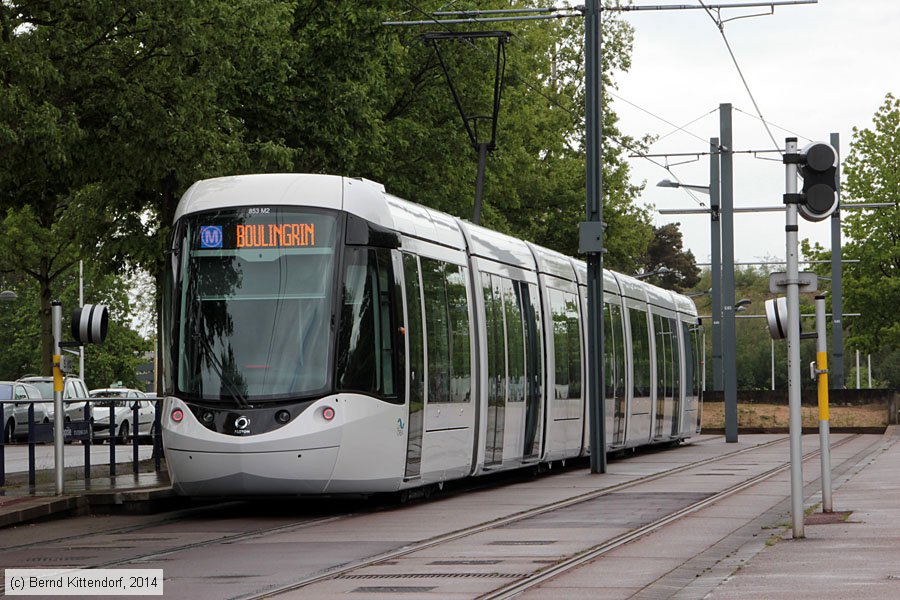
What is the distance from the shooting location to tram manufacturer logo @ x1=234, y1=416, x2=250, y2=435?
1580 cm

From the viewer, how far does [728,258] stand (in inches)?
1517

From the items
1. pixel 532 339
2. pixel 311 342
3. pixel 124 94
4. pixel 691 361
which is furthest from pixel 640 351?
pixel 311 342

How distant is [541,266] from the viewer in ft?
77.7

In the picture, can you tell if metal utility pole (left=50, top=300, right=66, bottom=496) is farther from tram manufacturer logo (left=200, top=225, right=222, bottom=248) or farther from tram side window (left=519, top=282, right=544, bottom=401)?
tram side window (left=519, top=282, right=544, bottom=401)

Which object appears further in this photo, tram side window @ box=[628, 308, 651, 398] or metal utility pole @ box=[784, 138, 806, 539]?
tram side window @ box=[628, 308, 651, 398]

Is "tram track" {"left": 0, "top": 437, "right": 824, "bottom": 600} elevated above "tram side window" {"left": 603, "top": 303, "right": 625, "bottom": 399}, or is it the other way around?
"tram side window" {"left": 603, "top": 303, "right": 625, "bottom": 399}

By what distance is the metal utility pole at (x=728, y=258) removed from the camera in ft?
125

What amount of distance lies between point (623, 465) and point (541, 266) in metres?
4.87

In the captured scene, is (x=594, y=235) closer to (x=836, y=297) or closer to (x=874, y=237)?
(x=836, y=297)

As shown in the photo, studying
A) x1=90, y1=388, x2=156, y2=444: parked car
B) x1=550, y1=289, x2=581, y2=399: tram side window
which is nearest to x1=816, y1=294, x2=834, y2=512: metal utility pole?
x1=550, y1=289, x2=581, y2=399: tram side window

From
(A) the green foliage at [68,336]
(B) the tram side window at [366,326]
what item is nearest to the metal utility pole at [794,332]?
(B) the tram side window at [366,326]

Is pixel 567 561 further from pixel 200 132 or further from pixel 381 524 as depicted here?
pixel 200 132

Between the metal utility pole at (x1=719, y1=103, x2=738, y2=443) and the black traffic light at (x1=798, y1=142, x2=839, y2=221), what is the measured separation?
81.5ft

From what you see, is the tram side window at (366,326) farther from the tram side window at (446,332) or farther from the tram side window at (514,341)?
the tram side window at (514,341)
